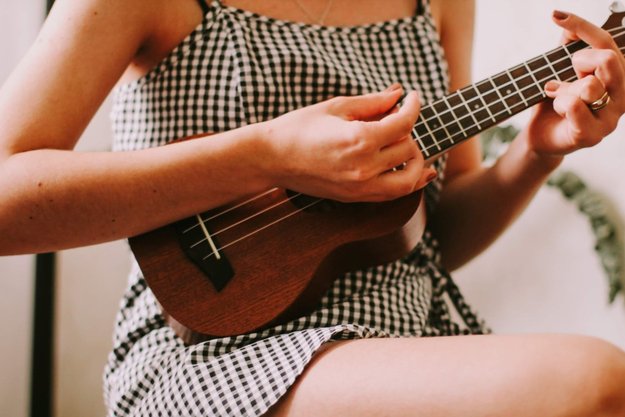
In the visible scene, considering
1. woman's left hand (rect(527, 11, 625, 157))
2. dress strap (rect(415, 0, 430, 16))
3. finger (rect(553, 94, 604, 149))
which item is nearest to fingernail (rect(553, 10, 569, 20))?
woman's left hand (rect(527, 11, 625, 157))

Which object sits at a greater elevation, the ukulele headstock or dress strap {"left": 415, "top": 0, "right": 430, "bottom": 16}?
dress strap {"left": 415, "top": 0, "right": 430, "bottom": 16}

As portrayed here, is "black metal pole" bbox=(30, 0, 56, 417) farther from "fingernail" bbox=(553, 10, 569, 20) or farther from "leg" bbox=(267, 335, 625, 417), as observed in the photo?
"fingernail" bbox=(553, 10, 569, 20)

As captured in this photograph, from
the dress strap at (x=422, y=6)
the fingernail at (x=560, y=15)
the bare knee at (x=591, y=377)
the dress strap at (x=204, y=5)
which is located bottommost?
the bare knee at (x=591, y=377)

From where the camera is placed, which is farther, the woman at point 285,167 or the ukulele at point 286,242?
the ukulele at point 286,242

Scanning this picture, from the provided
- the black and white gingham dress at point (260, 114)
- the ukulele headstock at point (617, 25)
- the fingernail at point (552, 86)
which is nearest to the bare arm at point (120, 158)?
the black and white gingham dress at point (260, 114)

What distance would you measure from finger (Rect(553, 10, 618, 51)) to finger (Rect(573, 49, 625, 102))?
0.02m

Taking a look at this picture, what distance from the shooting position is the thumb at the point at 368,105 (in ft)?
2.18

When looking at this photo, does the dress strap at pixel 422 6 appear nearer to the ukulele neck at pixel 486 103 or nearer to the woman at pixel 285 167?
the woman at pixel 285 167

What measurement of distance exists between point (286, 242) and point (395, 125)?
19 cm

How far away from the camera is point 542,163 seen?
0.88 metres

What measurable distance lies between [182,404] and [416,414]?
24cm

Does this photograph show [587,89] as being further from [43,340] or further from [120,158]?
[43,340]

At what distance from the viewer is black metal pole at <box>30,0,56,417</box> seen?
4.43 ft

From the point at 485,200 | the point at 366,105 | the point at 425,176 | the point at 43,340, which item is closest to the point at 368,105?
the point at 366,105
